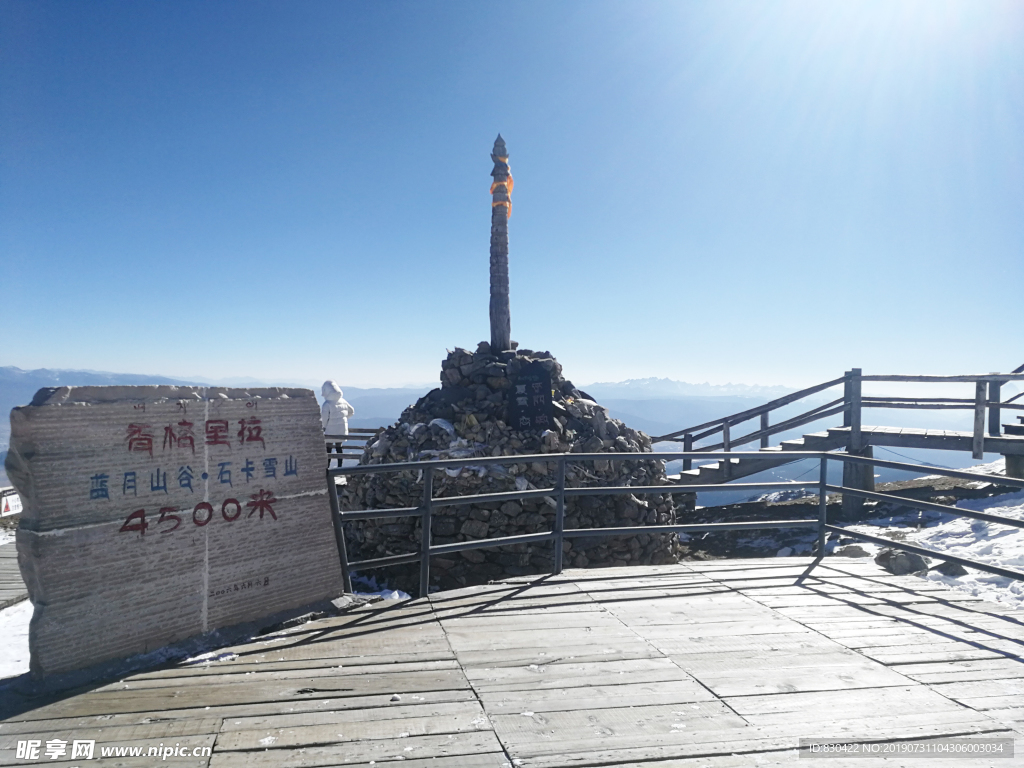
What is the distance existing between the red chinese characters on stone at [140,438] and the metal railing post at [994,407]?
11.3m

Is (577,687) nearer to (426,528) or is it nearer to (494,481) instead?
(426,528)

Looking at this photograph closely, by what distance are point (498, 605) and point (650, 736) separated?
81.4 inches

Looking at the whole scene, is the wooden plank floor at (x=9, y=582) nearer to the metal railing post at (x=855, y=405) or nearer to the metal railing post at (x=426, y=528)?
the metal railing post at (x=426, y=528)

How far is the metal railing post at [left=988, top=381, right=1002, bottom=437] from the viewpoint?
9.70 metres

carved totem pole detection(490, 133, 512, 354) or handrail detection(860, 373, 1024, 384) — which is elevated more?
carved totem pole detection(490, 133, 512, 354)

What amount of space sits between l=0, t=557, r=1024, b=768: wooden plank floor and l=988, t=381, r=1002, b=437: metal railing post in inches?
240

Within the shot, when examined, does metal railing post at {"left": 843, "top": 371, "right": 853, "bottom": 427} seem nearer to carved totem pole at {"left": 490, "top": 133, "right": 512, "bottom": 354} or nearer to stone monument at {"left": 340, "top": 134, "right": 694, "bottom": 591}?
stone monument at {"left": 340, "top": 134, "right": 694, "bottom": 591}

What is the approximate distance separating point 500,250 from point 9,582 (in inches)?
404

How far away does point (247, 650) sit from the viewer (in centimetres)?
381

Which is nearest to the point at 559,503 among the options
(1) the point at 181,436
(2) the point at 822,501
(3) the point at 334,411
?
(2) the point at 822,501

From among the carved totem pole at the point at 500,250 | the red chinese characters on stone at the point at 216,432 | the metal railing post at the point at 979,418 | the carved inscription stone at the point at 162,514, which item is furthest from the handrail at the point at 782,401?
the red chinese characters on stone at the point at 216,432

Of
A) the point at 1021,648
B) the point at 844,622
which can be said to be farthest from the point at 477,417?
the point at 1021,648

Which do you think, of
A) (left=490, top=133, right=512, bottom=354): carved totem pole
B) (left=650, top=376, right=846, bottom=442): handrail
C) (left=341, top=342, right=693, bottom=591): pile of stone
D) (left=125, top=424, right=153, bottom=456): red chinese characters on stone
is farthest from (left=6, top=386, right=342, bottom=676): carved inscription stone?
(left=650, top=376, right=846, bottom=442): handrail

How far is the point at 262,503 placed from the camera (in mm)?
4203
